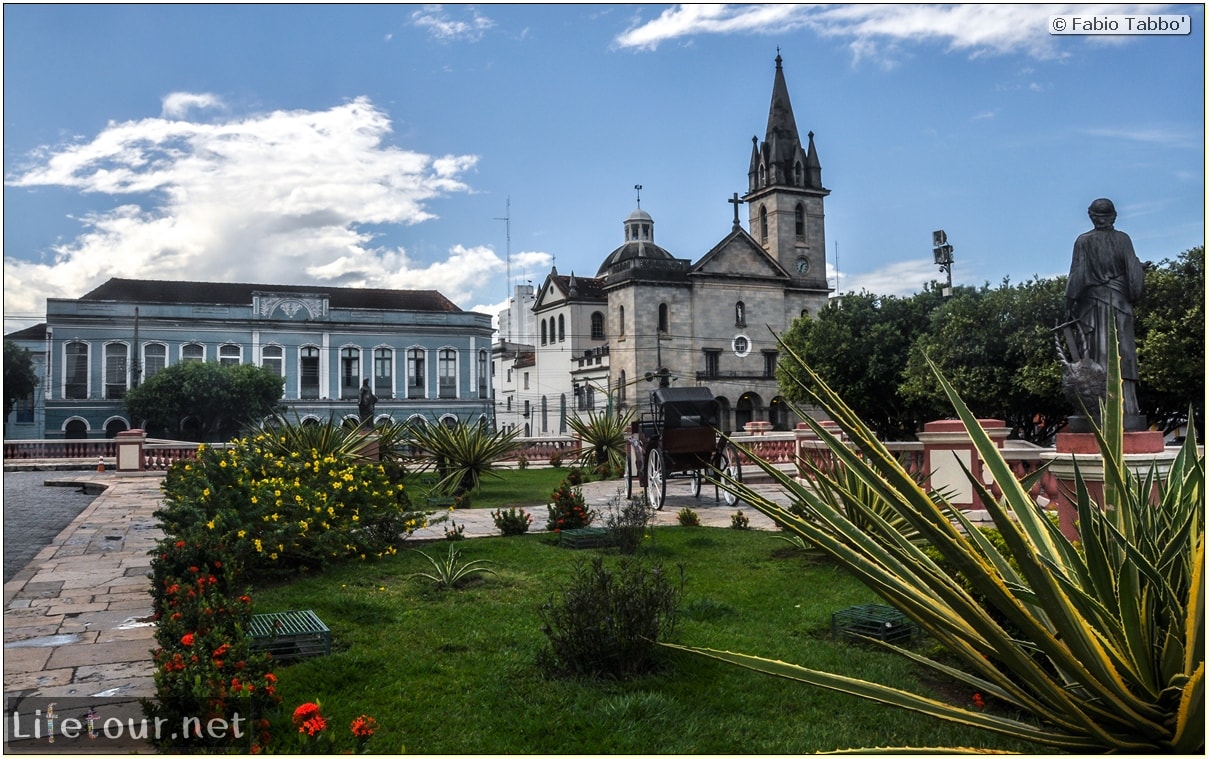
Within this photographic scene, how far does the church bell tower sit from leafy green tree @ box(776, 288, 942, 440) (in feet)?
46.0

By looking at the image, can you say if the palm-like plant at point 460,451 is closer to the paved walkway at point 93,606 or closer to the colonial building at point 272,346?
the paved walkway at point 93,606

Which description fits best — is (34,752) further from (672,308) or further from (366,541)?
(672,308)

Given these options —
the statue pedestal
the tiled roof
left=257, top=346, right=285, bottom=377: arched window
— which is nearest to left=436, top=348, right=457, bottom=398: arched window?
the tiled roof

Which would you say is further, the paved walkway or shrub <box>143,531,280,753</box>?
the paved walkway

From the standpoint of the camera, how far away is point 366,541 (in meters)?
8.53

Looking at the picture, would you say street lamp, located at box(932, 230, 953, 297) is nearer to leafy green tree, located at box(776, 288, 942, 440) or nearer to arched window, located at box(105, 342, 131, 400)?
leafy green tree, located at box(776, 288, 942, 440)

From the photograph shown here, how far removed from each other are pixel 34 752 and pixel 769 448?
17.0 meters

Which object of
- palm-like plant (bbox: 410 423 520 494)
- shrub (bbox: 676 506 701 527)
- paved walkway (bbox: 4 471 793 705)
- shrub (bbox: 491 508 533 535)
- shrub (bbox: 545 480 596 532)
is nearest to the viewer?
paved walkway (bbox: 4 471 793 705)

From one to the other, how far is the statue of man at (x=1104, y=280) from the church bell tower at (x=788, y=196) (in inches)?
1692

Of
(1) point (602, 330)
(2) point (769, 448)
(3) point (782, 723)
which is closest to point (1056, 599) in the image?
(3) point (782, 723)

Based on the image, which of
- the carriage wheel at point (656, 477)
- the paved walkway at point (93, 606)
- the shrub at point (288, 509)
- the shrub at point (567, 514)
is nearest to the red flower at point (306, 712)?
the paved walkway at point (93, 606)

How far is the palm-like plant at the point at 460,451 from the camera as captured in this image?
48.4ft

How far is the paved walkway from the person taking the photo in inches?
187

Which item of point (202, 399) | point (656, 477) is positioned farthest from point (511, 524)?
point (202, 399)
